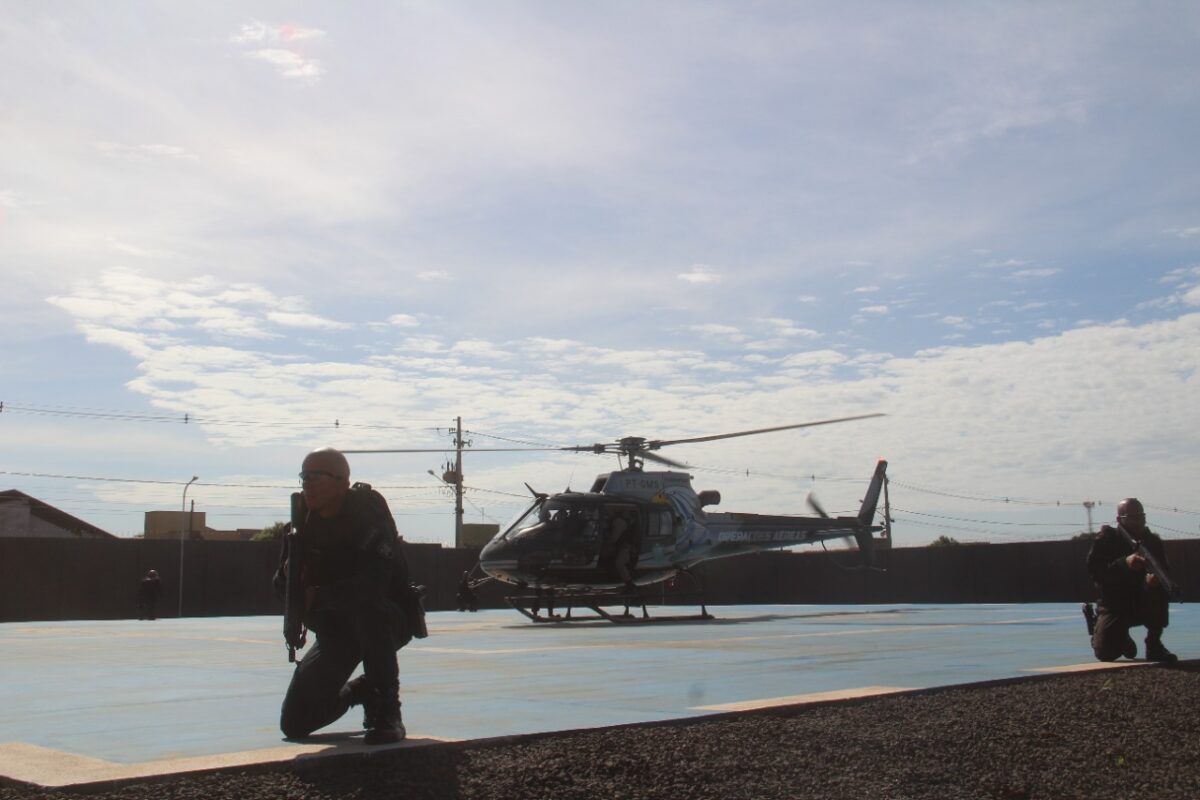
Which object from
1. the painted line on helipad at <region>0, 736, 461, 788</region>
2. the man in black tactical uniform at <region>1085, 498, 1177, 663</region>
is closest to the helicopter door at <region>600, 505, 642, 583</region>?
the man in black tactical uniform at <region>1085, 498, 1177, 663</region>

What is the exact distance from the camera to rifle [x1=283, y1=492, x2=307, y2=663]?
16.2ft

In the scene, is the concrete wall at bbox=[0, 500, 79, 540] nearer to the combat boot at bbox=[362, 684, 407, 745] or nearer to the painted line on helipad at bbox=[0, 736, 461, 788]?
the painted line on helipad at bbox=[0, 736, 461, 788]

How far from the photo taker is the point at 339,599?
4.93 m

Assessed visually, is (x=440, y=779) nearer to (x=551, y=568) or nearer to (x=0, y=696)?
(x=0, y=696)

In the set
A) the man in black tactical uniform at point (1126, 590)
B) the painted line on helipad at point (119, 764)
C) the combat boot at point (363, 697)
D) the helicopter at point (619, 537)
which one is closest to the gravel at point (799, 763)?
the painted line on helipad at point (119, 764)

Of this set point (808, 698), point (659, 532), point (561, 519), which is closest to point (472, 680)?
point (808, 698)

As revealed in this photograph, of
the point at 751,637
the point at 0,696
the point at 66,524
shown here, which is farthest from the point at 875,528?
the point at 66,524

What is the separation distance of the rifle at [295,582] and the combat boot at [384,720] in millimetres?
446

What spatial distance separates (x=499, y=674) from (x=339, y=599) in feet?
11.7

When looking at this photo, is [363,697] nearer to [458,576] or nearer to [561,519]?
[561,519]

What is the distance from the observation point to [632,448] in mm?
19406

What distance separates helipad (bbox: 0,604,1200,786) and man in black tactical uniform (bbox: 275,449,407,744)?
0.58 ft

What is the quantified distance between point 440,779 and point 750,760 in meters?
1.27

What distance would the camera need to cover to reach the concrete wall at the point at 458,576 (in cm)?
2942
